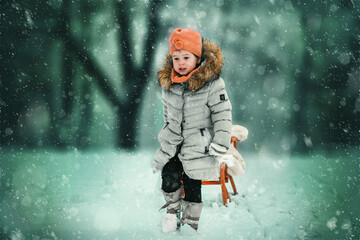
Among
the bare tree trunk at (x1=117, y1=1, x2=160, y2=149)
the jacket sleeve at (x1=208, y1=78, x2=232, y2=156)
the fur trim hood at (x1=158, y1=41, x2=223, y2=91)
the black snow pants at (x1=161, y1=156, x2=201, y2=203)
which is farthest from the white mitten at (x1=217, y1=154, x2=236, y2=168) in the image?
the bare tree trunk at (x1=117, y1=1, x2=160, y2=149)

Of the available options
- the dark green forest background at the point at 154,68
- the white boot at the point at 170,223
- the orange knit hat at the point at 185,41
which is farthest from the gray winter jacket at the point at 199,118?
the dark green forest background at the point at 154,68

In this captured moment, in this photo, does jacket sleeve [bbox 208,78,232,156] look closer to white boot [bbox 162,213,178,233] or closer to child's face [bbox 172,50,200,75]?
child's face [bbox 172,50,200,75]

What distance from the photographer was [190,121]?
231 cm

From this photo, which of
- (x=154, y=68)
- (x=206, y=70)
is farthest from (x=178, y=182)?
(x=154, y=68)

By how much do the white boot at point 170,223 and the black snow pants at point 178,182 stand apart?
179mm

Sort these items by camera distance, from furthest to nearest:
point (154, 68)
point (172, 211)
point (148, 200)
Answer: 1. point (154, 68)
2. point (148, 200)
3. point (172, 211)

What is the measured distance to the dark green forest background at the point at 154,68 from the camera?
4418mm

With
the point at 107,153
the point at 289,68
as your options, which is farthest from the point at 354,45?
the point at 107,153

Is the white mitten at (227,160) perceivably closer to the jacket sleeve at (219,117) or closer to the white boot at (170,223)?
the jacket sleeve at (219,117)

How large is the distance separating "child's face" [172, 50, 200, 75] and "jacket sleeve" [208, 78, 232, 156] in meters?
0.22

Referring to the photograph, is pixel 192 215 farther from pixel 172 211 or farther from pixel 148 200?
pixel 148 200

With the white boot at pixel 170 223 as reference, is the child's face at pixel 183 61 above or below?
above

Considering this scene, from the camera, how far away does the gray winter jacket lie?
2221 mm

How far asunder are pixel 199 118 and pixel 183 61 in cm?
45
